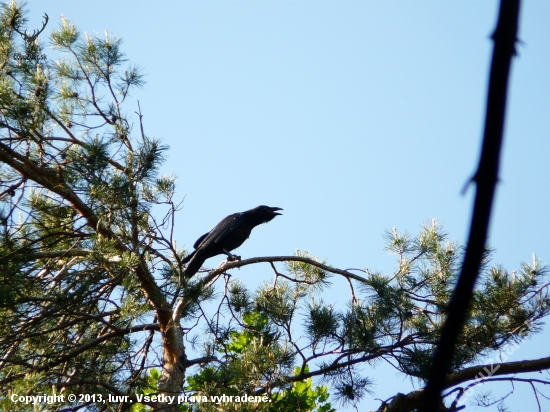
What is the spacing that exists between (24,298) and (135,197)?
39.3 inches

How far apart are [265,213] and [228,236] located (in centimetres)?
84

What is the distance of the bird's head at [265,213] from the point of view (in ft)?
25.3

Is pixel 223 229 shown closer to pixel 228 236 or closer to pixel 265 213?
pixel 228 236

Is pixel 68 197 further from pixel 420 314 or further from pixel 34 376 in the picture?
pixel 420 314

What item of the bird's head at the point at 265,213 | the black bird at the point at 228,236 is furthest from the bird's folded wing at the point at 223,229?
the bird's head at the point at 265,213

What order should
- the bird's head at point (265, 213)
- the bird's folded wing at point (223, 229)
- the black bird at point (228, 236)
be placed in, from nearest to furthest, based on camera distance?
the black bird at point (228, 236) < the bird's folded wing at point (223, 229) < the bird's head at point (265, 213)

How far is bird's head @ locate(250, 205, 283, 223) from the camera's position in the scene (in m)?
7.72

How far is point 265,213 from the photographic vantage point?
779 cm

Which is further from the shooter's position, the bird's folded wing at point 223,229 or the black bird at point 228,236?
the bird's folded wing at point 223,229

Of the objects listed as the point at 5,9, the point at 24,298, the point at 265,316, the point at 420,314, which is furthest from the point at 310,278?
the point at 5,9

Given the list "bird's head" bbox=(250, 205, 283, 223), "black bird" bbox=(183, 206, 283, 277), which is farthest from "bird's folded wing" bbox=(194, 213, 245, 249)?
"bird's head" bbox=(250, 205, 283, 223)

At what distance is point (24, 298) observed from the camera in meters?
3.94

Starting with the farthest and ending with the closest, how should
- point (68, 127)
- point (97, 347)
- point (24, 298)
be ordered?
point (68, 127) < point (97, 347) < point (24, 298)

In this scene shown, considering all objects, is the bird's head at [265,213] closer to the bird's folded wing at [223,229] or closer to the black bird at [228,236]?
the black bird at [228,236]
